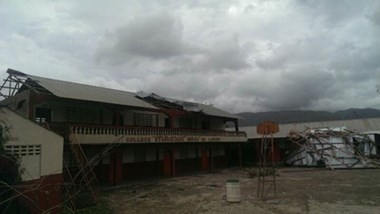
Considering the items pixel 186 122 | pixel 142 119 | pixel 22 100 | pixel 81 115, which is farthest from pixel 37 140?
pixel 186 122

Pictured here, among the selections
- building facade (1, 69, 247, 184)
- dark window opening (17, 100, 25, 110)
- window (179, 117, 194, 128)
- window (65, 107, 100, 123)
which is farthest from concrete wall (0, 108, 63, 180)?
window (179, 117, 194, 128)

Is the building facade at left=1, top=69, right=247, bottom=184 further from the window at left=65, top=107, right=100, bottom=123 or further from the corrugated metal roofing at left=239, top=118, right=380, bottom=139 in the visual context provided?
the corrugated metal roofing at left=239, top=118, right=380, bottom=139

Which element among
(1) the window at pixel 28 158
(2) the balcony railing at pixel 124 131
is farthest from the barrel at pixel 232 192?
(2) the balcony railing at pixel 124 131

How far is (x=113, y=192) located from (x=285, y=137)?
26260 mm

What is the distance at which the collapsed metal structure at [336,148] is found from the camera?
35.1 metres

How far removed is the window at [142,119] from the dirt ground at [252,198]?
217 inches

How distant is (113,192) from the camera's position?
21.5 metres

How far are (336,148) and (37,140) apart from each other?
99.7ft

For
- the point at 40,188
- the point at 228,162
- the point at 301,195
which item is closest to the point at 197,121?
the point at 228,162

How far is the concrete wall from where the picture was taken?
493 inches

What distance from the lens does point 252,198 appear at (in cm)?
1788

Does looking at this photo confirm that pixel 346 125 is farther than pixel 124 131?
Yes

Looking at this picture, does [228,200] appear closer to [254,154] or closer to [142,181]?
[142,181]

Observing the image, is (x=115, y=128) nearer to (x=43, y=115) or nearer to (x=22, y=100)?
(x=43, y=115)
